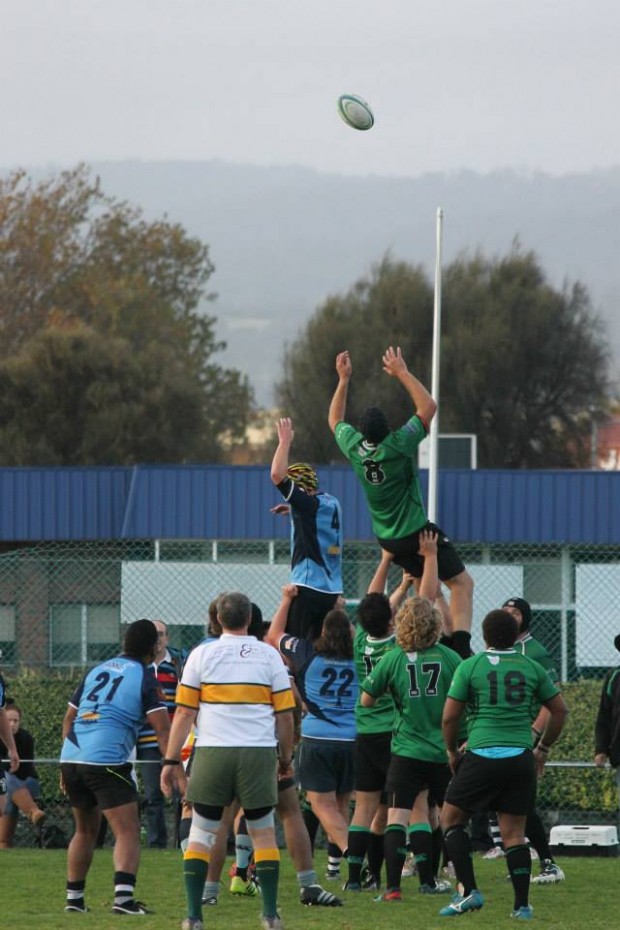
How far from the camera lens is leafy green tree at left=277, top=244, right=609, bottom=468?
6241 cm

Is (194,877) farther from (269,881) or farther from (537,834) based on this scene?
(537,834)

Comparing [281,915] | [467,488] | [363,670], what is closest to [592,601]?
[363,670]

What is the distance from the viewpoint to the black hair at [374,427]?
973 cm

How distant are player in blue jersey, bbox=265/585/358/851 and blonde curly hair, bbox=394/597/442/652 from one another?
117cm

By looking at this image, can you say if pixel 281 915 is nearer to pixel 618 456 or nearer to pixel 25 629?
pixel 25 629

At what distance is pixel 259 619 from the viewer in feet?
31.4

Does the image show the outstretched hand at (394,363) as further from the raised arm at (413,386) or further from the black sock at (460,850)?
the black sock at (460,850)

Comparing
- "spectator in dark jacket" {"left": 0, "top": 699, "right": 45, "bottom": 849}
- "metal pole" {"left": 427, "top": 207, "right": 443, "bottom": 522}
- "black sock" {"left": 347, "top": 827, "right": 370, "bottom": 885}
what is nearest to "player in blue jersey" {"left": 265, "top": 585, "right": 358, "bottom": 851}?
"black sock" {"left": 347, "top": 827, "right": 370, "bottom": 885}

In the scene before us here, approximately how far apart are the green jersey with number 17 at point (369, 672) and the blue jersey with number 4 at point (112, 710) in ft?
4.71

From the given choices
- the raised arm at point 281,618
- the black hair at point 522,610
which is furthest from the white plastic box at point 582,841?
the raised arm at point 281,618

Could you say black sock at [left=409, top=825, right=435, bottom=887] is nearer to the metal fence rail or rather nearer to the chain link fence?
the metal fence rail

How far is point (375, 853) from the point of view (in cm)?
1034

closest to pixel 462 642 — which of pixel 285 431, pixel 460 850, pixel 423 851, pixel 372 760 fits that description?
pixel 372 760

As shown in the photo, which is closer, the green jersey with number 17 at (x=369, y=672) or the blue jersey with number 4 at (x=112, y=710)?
the blue jersey with number 4 at (x=112, y=710)
